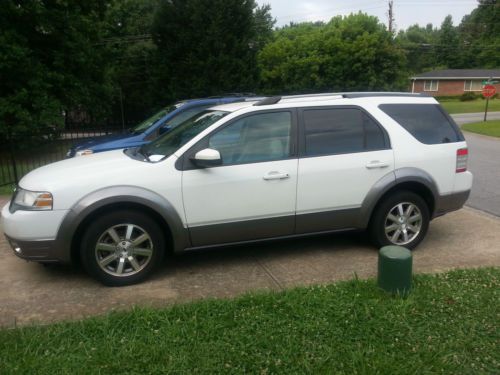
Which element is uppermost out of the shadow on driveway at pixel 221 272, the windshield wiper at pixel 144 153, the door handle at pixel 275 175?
the windshield wiper at pixel 144 153

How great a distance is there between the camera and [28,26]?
1398 cm

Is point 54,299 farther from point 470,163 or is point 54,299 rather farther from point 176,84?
point 176,84

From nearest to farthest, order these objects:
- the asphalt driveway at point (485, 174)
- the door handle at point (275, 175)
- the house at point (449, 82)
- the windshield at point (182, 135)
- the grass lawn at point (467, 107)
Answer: the door handle at point (275, 175), the windshield at point (182, 135), the asphalt driveway at point (485, 174), the grass lawn at point (467, 107), the house at point (449, 82)

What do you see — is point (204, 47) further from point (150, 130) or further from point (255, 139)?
point (255, 139)

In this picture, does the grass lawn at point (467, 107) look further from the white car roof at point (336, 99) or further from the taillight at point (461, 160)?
the white car roof at point (336, 99)

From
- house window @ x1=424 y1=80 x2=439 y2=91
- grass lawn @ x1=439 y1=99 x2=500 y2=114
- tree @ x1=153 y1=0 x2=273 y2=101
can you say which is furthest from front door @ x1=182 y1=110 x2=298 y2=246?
house window @ x1=424 y1=80 x2=439 y2=91

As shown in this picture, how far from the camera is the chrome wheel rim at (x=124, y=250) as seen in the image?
13.7ft

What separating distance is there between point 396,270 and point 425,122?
2.15m

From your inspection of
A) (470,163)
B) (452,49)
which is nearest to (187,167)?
(470,163)

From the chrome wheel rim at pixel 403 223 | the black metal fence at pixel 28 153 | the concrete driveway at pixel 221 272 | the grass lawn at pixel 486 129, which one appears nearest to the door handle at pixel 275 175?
the concrete driveway at pixel 221 272

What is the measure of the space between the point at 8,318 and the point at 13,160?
6.58 meters

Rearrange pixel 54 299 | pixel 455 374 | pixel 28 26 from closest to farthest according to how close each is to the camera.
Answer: pixel 455 374 < pixel 54 299 < pixel 28 26

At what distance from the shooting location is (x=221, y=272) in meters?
4.62

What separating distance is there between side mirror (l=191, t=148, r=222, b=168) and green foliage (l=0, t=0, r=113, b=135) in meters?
9.60
